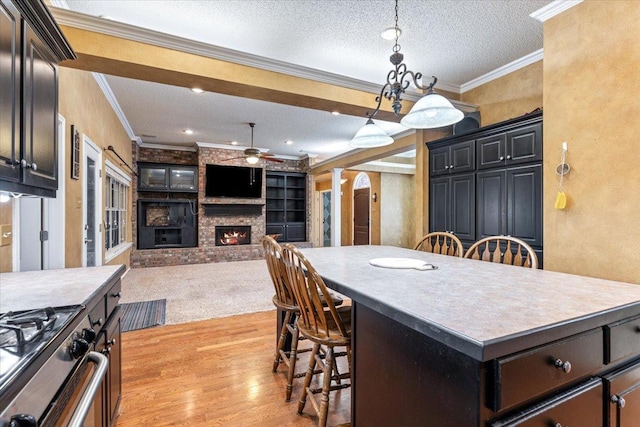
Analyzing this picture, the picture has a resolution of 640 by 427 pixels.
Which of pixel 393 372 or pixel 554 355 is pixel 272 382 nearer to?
pixel 393 372

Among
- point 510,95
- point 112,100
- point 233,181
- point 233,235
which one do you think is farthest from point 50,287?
point 233,235

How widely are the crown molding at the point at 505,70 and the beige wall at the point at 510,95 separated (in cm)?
4

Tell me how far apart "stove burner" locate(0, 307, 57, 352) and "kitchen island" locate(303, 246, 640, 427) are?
1.01 meters

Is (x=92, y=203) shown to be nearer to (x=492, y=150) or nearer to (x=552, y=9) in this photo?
(x=492, y=150)

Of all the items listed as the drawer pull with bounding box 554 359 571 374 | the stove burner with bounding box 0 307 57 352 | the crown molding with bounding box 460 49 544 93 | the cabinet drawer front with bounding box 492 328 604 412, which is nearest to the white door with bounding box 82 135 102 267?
the stove burner with bounding box 0 307 57 352

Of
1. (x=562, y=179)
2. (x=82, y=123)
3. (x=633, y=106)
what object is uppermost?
(x=82, y=123)

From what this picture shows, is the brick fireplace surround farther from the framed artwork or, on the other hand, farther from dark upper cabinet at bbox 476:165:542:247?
dark upper cabinet at bbox 476:165:542:247

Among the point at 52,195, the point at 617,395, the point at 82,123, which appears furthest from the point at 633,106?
the point at 82,123

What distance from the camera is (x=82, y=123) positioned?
321cm

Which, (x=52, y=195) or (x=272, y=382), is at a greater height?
(x=52, y=195)

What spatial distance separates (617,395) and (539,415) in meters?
0.41

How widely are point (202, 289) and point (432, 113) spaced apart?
423 centimetres

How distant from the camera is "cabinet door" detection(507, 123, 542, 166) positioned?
286 cm

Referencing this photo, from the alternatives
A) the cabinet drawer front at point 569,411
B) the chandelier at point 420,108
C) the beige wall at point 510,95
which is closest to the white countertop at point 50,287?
the cabinet drawer front at point 569,411
